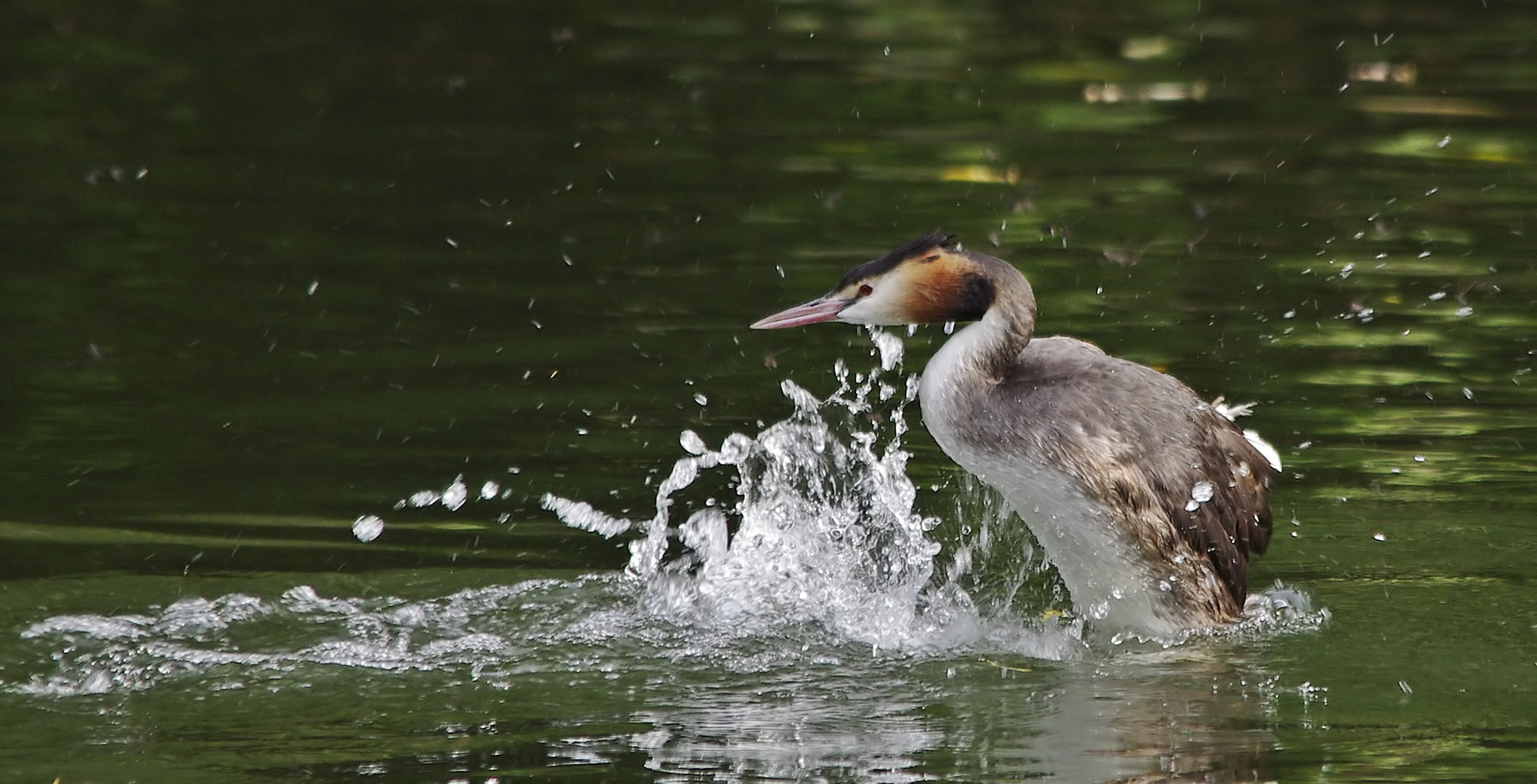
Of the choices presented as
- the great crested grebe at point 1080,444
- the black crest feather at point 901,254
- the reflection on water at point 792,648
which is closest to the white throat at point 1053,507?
the great crested grebe at point 1080,444

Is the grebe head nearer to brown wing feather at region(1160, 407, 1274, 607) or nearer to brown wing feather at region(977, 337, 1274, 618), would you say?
brown wing feather at region(977, 337, 1274, 618)

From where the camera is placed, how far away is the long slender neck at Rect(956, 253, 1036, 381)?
7.38m

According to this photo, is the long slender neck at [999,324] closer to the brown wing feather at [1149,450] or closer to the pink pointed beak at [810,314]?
the brown wing feather at [1149,450]

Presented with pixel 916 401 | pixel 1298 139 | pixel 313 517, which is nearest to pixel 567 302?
pixel 916 401

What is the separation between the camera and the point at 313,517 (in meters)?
8.55

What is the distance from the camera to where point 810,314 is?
24.5 feet

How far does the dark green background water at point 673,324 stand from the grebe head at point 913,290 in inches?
42.9

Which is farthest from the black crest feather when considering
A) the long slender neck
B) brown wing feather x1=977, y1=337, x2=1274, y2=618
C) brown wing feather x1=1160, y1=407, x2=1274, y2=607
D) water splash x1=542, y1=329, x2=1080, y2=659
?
brown wing feather x1=1160, y1=407, x2=1274, y2=607

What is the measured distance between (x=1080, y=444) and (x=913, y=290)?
70 centimetres

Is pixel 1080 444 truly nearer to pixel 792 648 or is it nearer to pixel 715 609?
pixel 792 648

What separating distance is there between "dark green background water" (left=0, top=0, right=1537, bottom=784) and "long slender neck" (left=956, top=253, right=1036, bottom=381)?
94cm

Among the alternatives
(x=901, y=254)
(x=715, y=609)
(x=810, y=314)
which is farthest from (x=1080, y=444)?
(x=715, y=609)

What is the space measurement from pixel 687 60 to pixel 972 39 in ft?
8.61

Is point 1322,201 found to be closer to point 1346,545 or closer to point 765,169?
point 765,169
